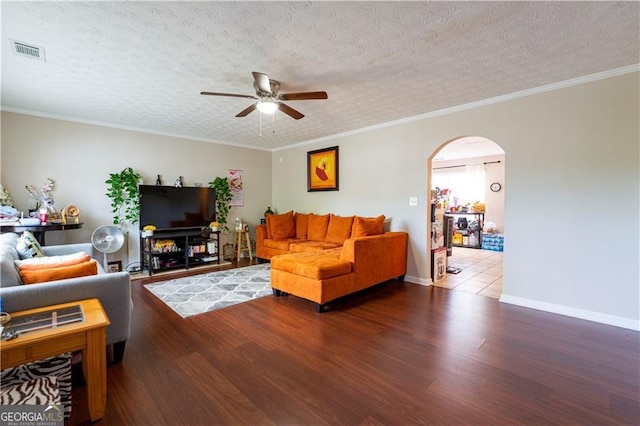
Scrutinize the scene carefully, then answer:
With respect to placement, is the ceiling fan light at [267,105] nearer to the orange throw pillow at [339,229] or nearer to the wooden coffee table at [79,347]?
the wooden coffee table at [79,347]

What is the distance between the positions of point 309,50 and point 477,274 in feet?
14.3

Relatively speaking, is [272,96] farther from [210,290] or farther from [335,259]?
[210,290]

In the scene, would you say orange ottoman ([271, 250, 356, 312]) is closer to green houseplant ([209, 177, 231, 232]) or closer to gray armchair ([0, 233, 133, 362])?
gray armchair ([0, 233, 133, 362])

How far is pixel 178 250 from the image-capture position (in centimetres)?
505

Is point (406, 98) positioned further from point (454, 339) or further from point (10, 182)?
point (10, 182)

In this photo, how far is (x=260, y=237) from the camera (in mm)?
5598

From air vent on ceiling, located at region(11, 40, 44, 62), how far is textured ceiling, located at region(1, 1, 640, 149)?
6cm

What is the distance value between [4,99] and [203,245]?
127 inches

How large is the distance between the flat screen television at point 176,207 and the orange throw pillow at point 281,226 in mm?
1138

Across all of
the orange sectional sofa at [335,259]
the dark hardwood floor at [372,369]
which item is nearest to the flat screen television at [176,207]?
the orange sectional sofa at [335,259]

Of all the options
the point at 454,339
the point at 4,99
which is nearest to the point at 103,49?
the point at 4,99

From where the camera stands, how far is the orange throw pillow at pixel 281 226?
5.52m

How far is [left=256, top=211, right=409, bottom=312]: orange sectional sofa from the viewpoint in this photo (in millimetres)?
3188

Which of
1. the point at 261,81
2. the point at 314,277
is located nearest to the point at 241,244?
the point at 314,277
